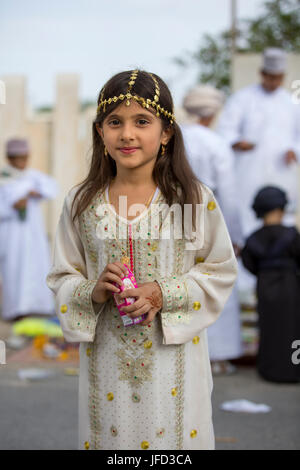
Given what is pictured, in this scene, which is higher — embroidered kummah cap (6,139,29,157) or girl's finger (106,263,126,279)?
embroidered kummah cap (6,139,29,157)

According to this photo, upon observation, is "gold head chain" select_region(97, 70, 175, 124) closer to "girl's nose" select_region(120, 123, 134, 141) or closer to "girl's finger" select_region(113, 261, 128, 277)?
"girl's nose" select_region(120, 123, 134, 141)

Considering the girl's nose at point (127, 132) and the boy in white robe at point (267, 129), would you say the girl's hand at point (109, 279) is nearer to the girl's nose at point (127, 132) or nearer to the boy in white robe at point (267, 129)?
the girl's nose at point (127, 132)

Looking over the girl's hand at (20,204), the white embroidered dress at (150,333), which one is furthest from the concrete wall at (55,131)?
the white embroidered dress at (150,333)

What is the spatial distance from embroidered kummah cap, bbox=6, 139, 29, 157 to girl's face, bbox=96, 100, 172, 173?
524 centimetres

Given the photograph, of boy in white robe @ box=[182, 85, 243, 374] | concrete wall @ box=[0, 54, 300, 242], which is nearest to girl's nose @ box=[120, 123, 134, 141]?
boy in white robe @ box=[182, 85, 243, 374]

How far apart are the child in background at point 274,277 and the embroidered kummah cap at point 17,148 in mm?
3106

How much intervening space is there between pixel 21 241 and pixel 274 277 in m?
3.48

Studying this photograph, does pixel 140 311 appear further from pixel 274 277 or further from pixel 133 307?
pixel 274 277

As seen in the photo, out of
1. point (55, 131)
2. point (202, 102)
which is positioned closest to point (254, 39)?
point (55, 131)

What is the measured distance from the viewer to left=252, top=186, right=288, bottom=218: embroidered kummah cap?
5.37 metres

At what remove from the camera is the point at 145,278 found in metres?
2.58

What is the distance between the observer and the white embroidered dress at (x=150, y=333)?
254 centimetres

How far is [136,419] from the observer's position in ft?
8.34

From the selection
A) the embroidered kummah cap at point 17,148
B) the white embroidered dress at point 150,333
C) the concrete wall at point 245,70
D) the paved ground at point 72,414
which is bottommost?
the paved ground at point 72,414
